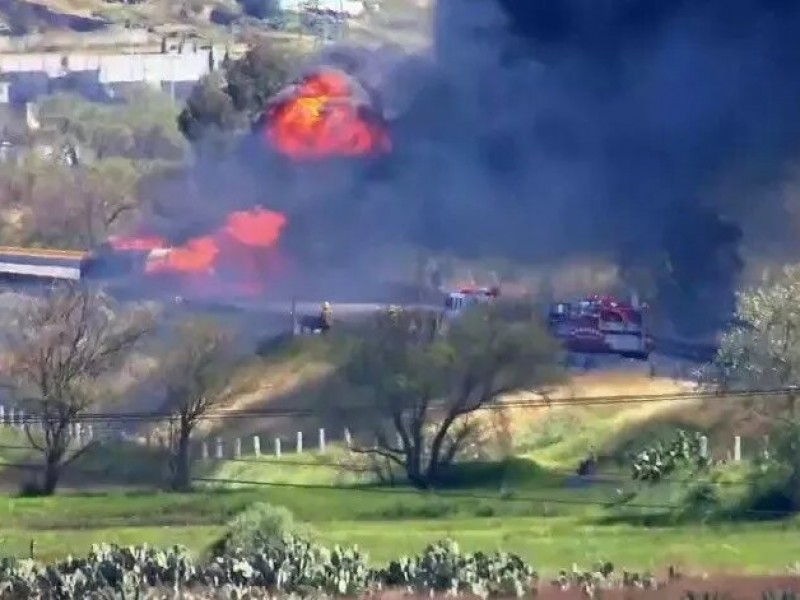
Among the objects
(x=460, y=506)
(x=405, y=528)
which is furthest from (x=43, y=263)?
(x=460, y=506)

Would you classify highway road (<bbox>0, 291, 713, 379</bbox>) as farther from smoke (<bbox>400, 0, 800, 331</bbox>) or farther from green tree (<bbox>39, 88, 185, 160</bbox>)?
green tree (<bbox>39, 88, 185, 160</bbox>)

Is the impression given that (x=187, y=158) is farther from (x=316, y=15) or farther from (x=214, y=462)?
(x=214, y=462)

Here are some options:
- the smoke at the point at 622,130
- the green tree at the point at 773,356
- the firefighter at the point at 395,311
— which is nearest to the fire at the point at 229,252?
the firefighter at the point at 395,311

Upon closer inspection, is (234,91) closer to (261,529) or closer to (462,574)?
(261,529)

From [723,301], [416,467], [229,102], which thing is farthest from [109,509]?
[723,301]

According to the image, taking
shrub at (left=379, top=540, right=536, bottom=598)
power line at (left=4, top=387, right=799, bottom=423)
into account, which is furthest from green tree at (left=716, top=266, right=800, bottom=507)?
shrub at (left=379, top=540, right=536, bottom=598)

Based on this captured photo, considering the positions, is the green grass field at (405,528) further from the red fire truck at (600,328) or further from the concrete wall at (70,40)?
Answer: the concrete wall at (70,40)
